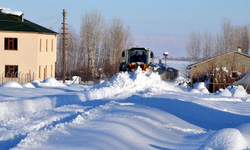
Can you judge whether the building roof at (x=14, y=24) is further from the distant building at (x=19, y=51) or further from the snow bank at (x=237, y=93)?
the snow bank at (x=237, y=93)

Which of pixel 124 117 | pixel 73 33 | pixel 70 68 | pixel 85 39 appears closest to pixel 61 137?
pixel 124 117

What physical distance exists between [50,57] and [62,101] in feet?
95.6

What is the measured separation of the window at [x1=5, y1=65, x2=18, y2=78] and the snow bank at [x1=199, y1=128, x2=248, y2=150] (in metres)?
35.7

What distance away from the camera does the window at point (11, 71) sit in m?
40.2

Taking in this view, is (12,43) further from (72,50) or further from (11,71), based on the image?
(72,50)

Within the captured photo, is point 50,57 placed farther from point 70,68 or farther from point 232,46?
point 232,46

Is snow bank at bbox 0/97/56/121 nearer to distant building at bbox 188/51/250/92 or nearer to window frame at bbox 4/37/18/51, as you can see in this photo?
distant building at bbox 188/51/250/92

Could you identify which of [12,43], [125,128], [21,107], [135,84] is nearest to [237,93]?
[135,84]

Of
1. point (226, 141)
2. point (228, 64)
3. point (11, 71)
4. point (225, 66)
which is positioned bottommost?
point (226, 141)

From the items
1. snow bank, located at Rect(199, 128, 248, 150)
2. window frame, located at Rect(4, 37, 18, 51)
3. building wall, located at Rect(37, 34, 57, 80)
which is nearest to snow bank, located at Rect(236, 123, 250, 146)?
snow bank, located at Rect(199, 128, 248, 150)

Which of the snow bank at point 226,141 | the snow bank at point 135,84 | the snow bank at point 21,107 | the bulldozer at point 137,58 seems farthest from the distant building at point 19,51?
the snow bank at point 226,141

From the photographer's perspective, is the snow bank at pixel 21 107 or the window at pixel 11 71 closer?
the snow bank at pixel 21 107

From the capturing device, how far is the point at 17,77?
132 ft

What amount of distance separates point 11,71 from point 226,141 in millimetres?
36334
